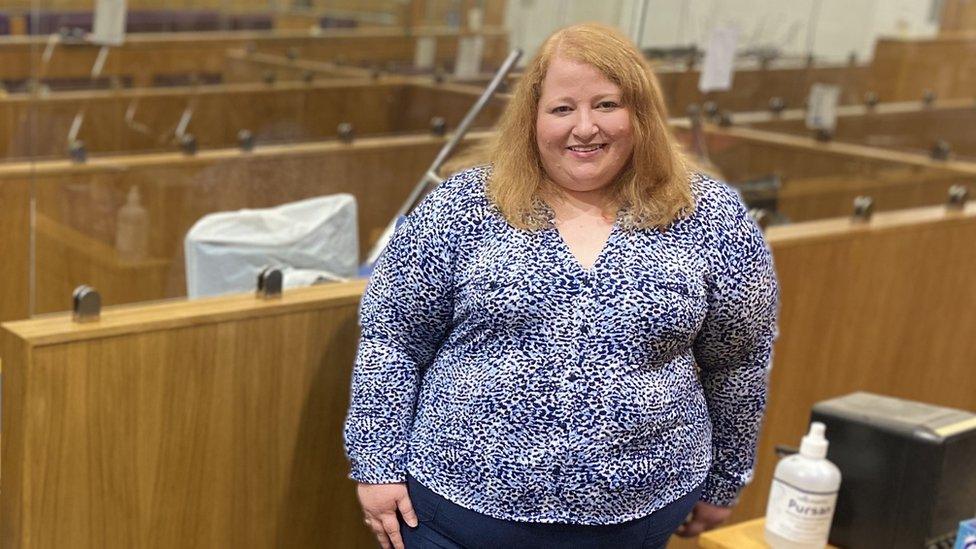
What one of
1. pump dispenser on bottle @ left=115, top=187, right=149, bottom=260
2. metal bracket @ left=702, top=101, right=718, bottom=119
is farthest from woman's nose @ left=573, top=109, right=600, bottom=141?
metal bracket @ left=702, top=101, right=718, bottom=119

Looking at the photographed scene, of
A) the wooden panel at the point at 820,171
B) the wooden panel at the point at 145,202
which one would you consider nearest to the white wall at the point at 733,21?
the wooden panel at the point at 820,171

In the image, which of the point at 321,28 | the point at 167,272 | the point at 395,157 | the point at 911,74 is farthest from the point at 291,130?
the point at 911,74

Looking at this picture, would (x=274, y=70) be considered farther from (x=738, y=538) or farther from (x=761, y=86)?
(x=738, y=538)

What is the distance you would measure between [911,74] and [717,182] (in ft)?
14.9

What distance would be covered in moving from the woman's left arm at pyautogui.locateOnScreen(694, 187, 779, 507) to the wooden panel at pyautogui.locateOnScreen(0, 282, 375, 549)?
2.17 feet

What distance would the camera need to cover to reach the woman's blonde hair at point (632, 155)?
1912mm

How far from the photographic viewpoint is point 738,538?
2.15 m

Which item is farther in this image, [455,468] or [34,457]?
[34,457]

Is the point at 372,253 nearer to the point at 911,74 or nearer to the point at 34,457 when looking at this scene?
the point at 34,457

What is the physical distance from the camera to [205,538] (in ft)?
7.37

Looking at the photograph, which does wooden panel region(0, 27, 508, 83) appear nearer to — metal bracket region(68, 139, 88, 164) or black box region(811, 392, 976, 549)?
metal bracket region(68, 139, 88, 164)

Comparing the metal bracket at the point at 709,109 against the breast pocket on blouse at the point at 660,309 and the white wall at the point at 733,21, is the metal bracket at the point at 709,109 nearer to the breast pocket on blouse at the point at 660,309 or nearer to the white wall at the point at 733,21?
the white wall at the point at 733,21

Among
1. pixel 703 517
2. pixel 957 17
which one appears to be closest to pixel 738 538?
pixel 703 517

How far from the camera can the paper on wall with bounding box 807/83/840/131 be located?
5480 mm
